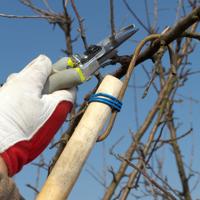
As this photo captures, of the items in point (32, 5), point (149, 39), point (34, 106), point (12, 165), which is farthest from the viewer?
point (32, 5)

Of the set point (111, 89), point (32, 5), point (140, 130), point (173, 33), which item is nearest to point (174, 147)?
point (140, 130)

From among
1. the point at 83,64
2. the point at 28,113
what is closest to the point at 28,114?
the point at 28,113

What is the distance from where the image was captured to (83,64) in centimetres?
143

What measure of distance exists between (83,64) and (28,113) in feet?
0.99

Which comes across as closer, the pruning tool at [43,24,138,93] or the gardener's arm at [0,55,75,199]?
the gardener's arm at [0,55,75,199]

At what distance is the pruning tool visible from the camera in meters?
1.33

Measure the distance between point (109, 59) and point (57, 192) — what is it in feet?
1.95

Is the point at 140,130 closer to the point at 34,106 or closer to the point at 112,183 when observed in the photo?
the point at 112,183

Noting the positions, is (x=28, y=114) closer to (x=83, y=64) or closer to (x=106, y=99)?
(x=106, y=99)

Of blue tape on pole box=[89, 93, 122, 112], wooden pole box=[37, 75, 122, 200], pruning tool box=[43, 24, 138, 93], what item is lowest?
wooden pole box=[37, 75, 122, 200]

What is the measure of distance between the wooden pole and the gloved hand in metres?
0.07

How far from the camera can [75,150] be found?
3.79 feet

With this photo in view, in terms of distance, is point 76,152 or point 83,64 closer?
point 76,152

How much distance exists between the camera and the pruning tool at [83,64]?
1328 mm
